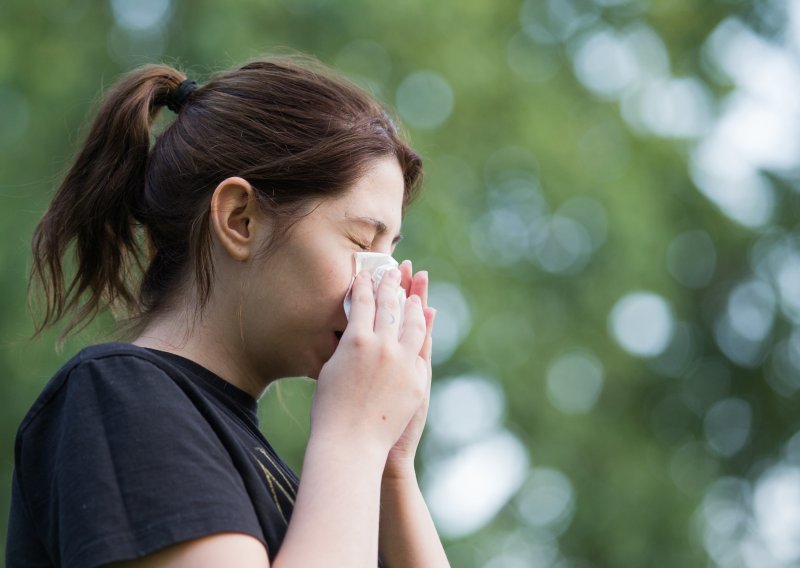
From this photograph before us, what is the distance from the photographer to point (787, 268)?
11.0 meters

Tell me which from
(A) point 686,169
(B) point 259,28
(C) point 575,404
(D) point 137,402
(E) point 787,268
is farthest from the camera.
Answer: (E) point 787,268

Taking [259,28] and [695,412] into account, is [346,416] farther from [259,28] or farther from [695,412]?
[695,412]

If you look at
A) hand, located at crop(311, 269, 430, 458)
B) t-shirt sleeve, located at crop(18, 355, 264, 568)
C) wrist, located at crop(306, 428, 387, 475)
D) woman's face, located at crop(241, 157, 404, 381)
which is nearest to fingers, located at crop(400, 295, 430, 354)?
hand, located at crop(311, 269, 430, 458)

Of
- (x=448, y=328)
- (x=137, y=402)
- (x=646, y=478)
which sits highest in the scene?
(x=137, y=402)

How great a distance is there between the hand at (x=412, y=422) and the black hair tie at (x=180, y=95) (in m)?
0.58

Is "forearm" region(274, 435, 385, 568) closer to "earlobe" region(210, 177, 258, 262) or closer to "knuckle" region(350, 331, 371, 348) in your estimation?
"knuckle" region(350, 331, 371, 348)

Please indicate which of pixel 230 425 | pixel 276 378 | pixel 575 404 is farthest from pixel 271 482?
pixel 575 404

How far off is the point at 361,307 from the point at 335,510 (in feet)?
1.31

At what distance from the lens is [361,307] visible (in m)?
1.96

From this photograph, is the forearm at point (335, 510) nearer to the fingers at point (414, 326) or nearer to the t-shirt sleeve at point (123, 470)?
the t-shirt sleeve at point (123, 470)

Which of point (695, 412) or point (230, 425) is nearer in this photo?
point (230, 425)

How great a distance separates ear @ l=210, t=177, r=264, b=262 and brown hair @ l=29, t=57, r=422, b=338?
0.09 feet

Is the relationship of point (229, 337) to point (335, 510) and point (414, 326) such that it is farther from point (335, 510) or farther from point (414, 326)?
point (335, 510)

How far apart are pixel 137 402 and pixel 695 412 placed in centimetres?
967
